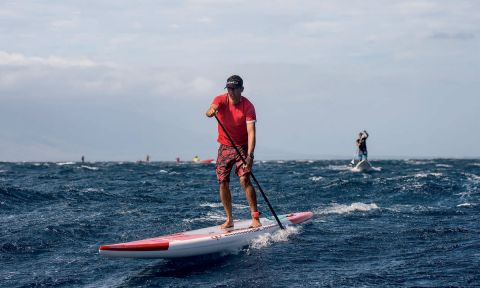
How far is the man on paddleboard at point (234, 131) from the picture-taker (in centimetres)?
1014

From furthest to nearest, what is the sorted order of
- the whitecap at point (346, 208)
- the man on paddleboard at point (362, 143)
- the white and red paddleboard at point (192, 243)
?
the man on paddleboard at point (362, 143), the whitecap at point (346, 208), the white and red paddleboard at point (192, 243)

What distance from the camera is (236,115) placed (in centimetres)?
1029

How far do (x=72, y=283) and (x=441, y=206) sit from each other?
39.1 feet

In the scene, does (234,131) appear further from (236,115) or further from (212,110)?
(212,110)

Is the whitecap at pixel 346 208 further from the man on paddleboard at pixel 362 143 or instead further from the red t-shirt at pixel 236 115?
the man on paddleboard at pixel 362 143

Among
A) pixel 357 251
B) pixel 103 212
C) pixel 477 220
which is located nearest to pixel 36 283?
pixel 357 251

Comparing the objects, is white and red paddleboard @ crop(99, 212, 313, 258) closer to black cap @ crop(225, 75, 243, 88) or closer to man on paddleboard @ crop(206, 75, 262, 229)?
man on paddleboard @ crop(206, 75, 262, 229)

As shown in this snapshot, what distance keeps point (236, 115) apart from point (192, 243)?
2389mm

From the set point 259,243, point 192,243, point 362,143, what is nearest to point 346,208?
point 259,243

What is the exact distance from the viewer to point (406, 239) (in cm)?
1108

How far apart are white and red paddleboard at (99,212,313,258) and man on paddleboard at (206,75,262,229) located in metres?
0.42

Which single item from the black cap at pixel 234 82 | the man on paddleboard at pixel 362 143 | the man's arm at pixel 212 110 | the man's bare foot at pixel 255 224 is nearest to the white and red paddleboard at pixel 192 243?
the man's bare foot at pixel 255 224

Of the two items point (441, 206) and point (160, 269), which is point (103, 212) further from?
point (441, 206)

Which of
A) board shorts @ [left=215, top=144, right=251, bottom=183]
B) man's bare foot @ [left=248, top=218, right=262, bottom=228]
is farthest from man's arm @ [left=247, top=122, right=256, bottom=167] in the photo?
man's bare foot @ [left=248, top=218, right=262, bottom=228]
